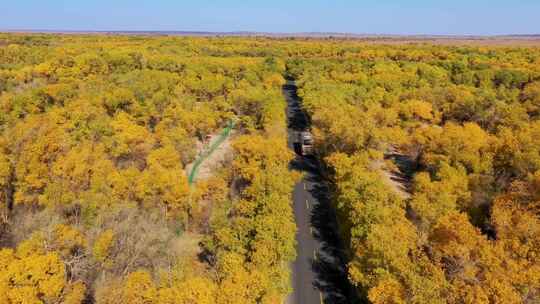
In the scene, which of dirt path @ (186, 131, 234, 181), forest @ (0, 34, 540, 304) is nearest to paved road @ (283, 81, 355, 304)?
forest @ (0, 34, 540, 304)

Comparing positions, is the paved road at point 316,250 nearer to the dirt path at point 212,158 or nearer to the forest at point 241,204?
the forest at point 241,204

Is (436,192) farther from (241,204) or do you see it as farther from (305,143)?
(305,143)

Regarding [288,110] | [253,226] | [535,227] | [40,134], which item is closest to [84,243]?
[253,226]

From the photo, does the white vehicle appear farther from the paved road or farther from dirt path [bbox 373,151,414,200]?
dirt path [bbox 373,151,414,200]

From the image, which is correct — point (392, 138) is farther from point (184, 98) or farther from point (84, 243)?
point (84, 243)

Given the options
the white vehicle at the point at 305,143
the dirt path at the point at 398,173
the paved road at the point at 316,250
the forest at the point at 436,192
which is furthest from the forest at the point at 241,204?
the white vehicle at the point at 305,143

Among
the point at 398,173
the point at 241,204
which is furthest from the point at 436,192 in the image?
the point at 241,204
